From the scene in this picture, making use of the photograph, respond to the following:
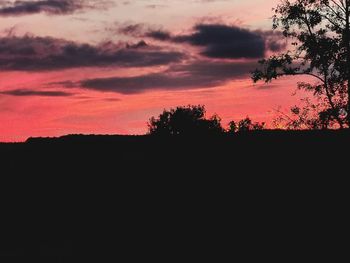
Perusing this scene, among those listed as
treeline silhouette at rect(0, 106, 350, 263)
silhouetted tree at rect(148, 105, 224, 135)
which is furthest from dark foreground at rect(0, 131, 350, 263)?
silhouetted tree at rect(148, 105, 224, 135)

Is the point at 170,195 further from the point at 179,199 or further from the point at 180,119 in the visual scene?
the point at 180,119

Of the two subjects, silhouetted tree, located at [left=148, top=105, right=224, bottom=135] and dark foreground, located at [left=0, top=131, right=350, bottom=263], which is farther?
silhouetted tree, located at [left=148, top=105, right=224, bottom=135]

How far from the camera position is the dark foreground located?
39.1ft

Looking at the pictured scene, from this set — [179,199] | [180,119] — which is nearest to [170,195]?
[179,199]

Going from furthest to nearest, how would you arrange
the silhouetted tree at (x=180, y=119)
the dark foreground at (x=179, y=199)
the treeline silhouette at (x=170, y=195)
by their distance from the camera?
the silhouetted tree at (x=180, y=119) → the treeline silhouette at (x=170, y=195) → the dark foreground at (x=179, y=199)

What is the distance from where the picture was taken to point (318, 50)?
102 ft

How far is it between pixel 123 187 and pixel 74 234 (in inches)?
59.2

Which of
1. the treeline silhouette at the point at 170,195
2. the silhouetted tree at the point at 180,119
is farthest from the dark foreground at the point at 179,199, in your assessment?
the silhouetted tree at the point at 180,119

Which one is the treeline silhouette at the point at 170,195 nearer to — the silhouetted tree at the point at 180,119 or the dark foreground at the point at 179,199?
the dark foreground at the point at 179,199

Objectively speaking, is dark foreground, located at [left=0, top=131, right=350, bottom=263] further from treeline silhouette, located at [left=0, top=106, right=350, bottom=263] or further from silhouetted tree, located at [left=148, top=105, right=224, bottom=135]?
silhouetted tree, located at [left=148, top=105, right=224, bottom=135]

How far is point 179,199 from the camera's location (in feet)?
41.7

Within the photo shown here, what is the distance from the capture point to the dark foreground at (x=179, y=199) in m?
11.9

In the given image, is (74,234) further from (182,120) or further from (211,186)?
(182,120)

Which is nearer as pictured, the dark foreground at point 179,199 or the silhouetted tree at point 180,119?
the dark foreground at point 179,199
